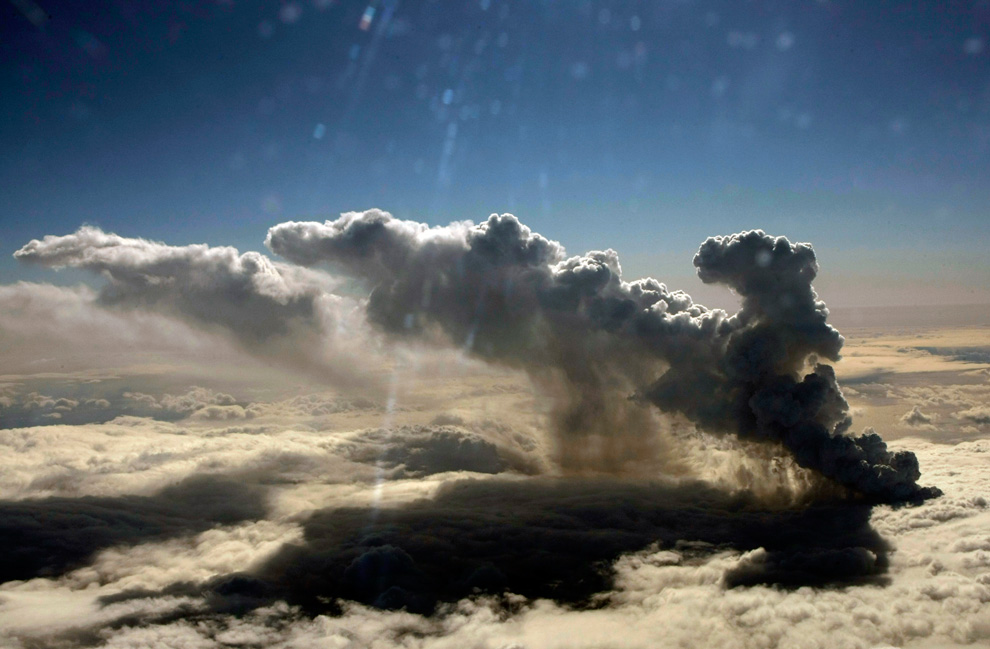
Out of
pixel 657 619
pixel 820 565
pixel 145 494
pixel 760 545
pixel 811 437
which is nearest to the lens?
pixel 657 619

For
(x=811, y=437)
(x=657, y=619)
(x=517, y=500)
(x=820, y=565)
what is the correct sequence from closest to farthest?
(x=657, y=619)
(x=820, y=565)
(x=811, y=437)
(x=517, y=500)

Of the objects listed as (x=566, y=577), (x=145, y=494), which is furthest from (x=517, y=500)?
(x=145, y=494)

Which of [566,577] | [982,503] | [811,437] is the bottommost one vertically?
[566,577]

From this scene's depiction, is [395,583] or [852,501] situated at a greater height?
[852,501]

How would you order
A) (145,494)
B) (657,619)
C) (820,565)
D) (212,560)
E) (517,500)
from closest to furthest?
(657,619), (820,565), (212,560), (517,500), (145,494)

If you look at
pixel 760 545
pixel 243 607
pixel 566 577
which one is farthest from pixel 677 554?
pixel 243 607

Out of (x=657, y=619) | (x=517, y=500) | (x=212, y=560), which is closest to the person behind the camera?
(x=657, y=619)

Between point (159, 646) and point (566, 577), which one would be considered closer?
point (159, 646)

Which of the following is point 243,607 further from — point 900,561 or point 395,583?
point 900,561

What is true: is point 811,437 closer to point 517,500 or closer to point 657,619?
point 657,619
